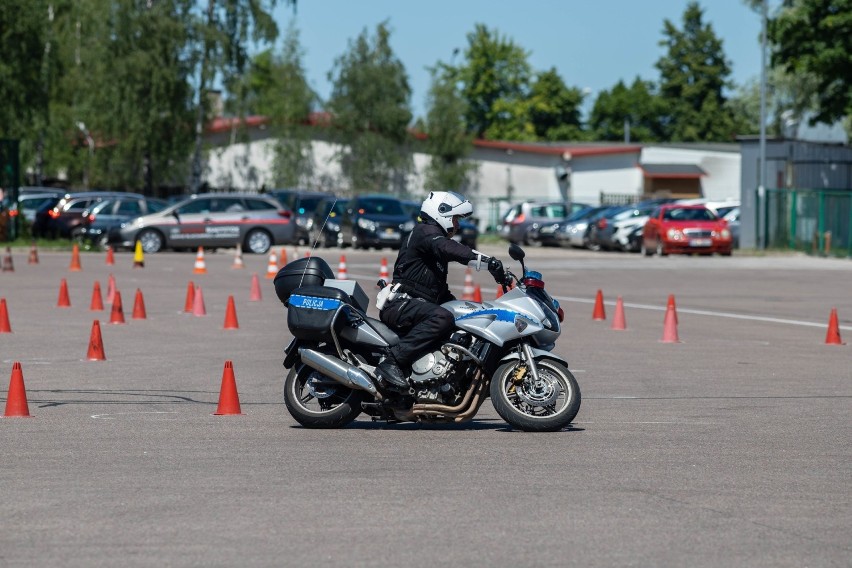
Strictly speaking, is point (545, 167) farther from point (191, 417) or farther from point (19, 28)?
point (191, 417)

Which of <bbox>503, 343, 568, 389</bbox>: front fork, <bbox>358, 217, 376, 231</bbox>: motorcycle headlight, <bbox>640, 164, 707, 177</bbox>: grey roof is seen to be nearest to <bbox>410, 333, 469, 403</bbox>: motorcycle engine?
<bbox>503, 343, 568, 389</bbox>: front fork

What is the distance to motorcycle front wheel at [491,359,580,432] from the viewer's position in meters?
10.7

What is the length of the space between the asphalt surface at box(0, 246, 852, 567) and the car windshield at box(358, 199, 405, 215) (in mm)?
28759

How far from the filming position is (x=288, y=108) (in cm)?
8019

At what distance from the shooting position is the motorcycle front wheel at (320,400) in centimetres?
1091

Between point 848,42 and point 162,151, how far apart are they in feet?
102

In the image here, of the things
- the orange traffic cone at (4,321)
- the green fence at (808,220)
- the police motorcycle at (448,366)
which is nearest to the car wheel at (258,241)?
the green fence at (808,220)

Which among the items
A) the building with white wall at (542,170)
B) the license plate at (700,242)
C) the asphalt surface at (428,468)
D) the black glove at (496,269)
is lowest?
the asphalt surface at (428,468)

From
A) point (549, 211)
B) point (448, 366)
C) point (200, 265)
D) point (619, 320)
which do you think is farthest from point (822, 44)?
point (448, 366)

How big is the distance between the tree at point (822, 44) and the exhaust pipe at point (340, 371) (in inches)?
1446

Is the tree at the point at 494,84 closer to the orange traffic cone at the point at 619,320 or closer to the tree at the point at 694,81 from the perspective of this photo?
the tree at the point at 694,81

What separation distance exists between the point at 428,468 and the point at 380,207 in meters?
38.7

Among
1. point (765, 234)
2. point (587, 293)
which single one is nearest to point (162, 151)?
point (765, 234)

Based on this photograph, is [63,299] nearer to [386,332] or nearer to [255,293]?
[255,293]
